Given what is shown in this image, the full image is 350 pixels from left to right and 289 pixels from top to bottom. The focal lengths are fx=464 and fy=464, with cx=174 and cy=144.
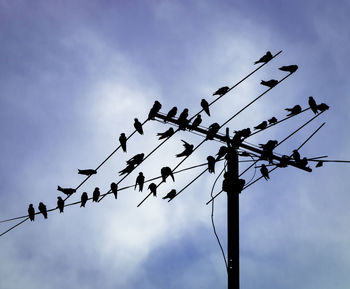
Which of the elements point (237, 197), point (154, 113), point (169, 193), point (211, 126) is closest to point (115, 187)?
point (169, 193)

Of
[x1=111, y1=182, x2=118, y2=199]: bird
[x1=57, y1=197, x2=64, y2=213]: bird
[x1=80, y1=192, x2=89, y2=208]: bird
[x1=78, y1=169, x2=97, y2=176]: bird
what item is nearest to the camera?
[x1=111, y1=182, x2=118, y2=199]: bird

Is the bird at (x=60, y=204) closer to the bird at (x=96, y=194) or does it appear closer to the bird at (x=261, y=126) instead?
the bird at (x=96, y=194)

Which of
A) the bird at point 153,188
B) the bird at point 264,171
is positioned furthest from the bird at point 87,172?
the bird at point 264,171

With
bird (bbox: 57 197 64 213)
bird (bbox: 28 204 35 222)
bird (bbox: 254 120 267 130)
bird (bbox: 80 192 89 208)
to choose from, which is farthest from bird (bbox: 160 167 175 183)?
bird (bbox: 28 204 35 222)

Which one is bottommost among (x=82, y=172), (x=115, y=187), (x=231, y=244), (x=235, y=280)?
(x=235, y=280)

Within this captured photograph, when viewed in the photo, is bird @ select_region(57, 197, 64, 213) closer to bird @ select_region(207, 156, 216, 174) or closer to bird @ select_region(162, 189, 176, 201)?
bird @ select_region(162, 189, 176, 201)

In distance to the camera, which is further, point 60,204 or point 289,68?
point 60,204

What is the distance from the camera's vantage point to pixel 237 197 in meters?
5.22

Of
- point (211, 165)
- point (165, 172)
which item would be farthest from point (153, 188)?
point (211, 165)

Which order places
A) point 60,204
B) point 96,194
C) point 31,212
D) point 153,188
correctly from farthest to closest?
point 31,212
point 60,204
point 96,194
point 153,188

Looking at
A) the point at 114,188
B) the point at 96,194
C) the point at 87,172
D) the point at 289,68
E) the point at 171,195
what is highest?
the point at 289,68

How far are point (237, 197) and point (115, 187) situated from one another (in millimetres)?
2857

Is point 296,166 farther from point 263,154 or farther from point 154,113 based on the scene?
point 154,113

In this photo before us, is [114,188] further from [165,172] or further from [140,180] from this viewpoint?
[165,172]
